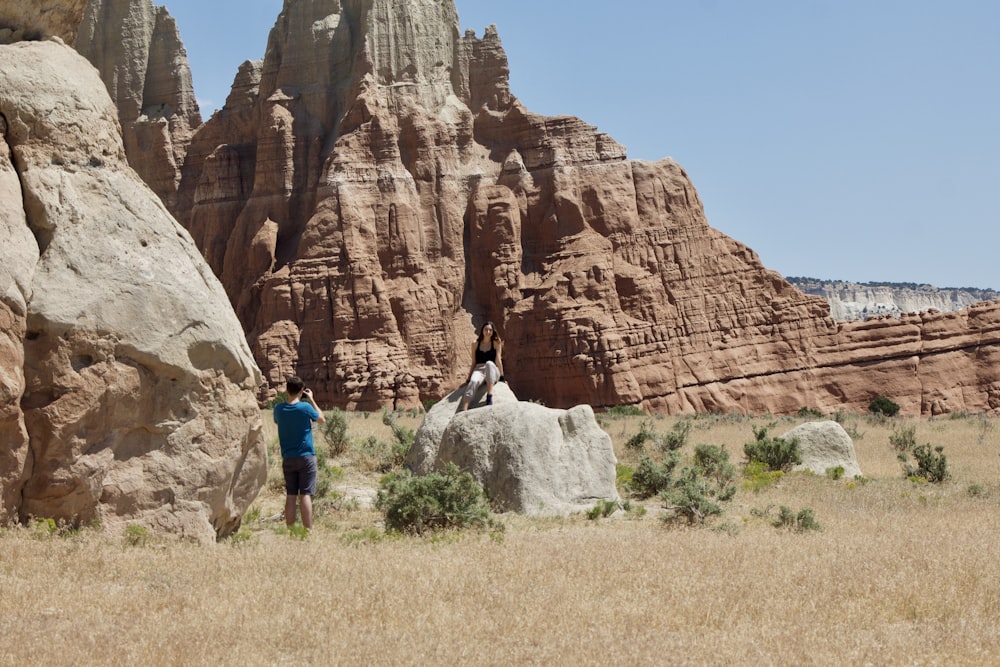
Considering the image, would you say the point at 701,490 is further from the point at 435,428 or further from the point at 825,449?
the point at 825,449

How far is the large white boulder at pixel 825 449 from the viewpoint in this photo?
1906cm

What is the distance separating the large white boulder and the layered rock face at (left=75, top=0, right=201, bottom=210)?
45420 millimetres

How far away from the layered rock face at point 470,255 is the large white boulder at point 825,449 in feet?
96.2

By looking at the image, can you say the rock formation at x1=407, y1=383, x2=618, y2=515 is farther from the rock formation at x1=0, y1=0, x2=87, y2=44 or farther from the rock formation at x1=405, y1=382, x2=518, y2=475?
the rock formation at x1=0, y1=0, x2=87, y2=44

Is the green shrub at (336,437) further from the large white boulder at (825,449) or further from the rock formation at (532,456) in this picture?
the large white boulder at (825,449)

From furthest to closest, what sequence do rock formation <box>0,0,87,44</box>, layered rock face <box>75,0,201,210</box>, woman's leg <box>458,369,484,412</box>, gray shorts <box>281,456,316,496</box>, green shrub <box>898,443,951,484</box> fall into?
layered rock face <box>75,0,201,210</box> < green shrub <box>898,443,951,484</box> < woman's leg <box>458,369,484,412</box> < gray shorts <box>281,456,316,496</box> < rock formation <box>0,0,87,44</box>

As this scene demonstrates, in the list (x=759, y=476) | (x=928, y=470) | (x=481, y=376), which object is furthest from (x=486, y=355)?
(x=928, y=470)

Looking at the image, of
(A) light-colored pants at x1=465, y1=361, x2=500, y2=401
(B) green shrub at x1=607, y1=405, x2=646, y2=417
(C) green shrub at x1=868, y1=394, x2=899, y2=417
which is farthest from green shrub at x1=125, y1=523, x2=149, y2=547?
(C) green shrub at x1=868, y1=394, x2=899, y2=417

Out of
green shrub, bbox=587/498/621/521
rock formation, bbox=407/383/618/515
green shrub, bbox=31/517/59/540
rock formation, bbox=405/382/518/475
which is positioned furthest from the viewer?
rock formation, bbox=405/382/518/475

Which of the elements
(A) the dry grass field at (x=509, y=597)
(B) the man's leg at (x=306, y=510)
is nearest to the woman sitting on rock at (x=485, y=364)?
(A) the dry grass field at (x=509, y=597)

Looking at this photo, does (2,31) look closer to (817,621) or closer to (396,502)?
(396,502)

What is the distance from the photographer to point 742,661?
21.7 ft

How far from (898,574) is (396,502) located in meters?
4.92

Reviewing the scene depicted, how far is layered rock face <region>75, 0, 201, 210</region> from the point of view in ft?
192
